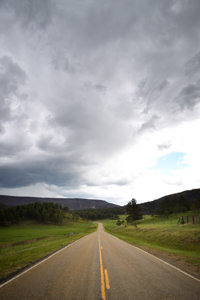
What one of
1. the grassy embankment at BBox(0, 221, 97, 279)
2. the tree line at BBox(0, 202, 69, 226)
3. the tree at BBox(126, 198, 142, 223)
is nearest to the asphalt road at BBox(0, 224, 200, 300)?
the grassy embankment at BBox(0, 221, 97, 279)

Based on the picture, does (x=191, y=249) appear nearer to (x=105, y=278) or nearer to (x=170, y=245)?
(x=170, y=245)

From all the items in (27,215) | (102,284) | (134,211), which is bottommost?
(27,215)

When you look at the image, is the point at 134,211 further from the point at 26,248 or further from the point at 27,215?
the point at 27,215

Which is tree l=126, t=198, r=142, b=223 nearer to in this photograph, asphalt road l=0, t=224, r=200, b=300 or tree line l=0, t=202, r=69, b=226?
tree line l=0, t=202, r=69, b=226

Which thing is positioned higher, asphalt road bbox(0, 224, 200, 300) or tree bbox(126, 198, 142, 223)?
asphalt road bbox(0, 224, 200, 300)

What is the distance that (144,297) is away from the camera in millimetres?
5496

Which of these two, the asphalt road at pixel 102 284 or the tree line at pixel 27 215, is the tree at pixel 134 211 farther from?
the asphalt road at pixel 102 284

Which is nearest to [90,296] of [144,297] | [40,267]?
[144,297]

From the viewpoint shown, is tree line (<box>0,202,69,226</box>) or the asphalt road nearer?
the asphalt road

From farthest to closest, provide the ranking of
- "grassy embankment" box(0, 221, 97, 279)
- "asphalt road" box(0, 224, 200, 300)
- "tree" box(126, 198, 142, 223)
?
"tree" box(126, 198, 142, 223)
"grassy embankment" box(0, 221, 97, 279)
"asphalt road" box(0, 224, 200, 300)

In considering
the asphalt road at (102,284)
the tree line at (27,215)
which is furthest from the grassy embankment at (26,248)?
the tree line at (27,215)

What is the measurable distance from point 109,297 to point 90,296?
2.29ft

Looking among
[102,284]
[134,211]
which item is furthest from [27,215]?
[102,284]

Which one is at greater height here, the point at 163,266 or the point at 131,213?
the point at 163,266
